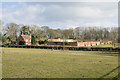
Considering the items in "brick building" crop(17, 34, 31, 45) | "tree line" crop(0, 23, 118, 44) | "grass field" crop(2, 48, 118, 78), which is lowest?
"grass field" crop(2, 48, 118, 78)

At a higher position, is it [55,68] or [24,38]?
[24,38]

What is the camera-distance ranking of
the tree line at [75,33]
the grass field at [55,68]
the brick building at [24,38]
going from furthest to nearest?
the tree line at [75,33], the brick building at [24,38], the grass field at [55,68]

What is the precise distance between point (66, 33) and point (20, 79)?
285 feet

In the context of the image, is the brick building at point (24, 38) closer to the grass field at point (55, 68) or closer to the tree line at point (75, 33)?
the tree line at point (75, 33)

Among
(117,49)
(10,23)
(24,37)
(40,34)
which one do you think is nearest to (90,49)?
(117,49)

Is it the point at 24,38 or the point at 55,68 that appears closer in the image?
the point at 55,68

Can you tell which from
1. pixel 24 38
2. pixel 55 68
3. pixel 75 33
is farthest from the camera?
pixel 75 33

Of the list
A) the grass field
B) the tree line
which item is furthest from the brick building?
the grass field

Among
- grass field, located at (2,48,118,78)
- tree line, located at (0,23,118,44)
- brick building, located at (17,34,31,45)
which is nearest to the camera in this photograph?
grass field, located at (2,48,118,78)

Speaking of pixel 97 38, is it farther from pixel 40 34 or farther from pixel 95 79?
pixel 95 79

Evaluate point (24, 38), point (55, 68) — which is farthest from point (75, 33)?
point (55, 68)

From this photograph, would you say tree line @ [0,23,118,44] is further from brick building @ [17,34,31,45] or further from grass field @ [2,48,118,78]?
grass field @ [2,48,118,78]

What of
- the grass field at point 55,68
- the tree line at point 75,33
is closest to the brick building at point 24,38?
the tree line at point 75,33

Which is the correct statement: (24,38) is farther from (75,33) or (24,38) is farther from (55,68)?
(55,68)
